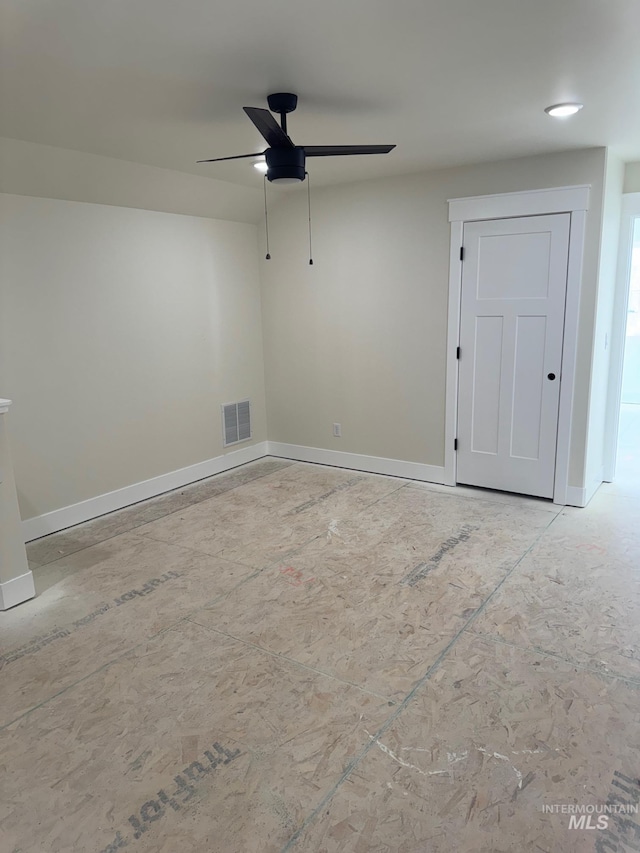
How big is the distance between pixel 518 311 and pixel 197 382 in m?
2.67

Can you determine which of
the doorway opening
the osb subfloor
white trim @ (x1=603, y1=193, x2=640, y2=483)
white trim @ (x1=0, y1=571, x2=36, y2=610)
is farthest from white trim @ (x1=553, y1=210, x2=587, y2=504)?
white trim @ (x1=0, y1=571, x2=36, y2=610)

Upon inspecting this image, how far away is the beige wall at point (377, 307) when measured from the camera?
4094 millimetres

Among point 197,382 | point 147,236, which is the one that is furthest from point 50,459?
point 147,236

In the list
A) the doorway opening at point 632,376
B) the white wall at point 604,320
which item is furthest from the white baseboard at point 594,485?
the doorway opening at point 632,376

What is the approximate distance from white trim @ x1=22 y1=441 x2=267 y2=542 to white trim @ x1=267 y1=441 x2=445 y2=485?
284mm

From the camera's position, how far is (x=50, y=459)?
3955 mm

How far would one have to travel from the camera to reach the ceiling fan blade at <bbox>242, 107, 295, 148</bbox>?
2.32 metres

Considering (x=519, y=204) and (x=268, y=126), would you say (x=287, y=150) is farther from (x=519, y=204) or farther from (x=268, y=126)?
(x=519, y=204)

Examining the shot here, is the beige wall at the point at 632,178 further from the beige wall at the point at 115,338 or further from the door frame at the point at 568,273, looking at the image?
the beige wall at the point at 115,338

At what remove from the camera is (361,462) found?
17.2 feet

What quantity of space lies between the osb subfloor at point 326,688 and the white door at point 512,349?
0.62 meters

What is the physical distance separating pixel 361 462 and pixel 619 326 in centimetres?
236

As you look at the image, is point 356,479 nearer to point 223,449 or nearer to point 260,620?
point 223,449

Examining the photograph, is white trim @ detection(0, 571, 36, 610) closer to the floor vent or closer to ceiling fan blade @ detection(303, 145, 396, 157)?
the floor vent
